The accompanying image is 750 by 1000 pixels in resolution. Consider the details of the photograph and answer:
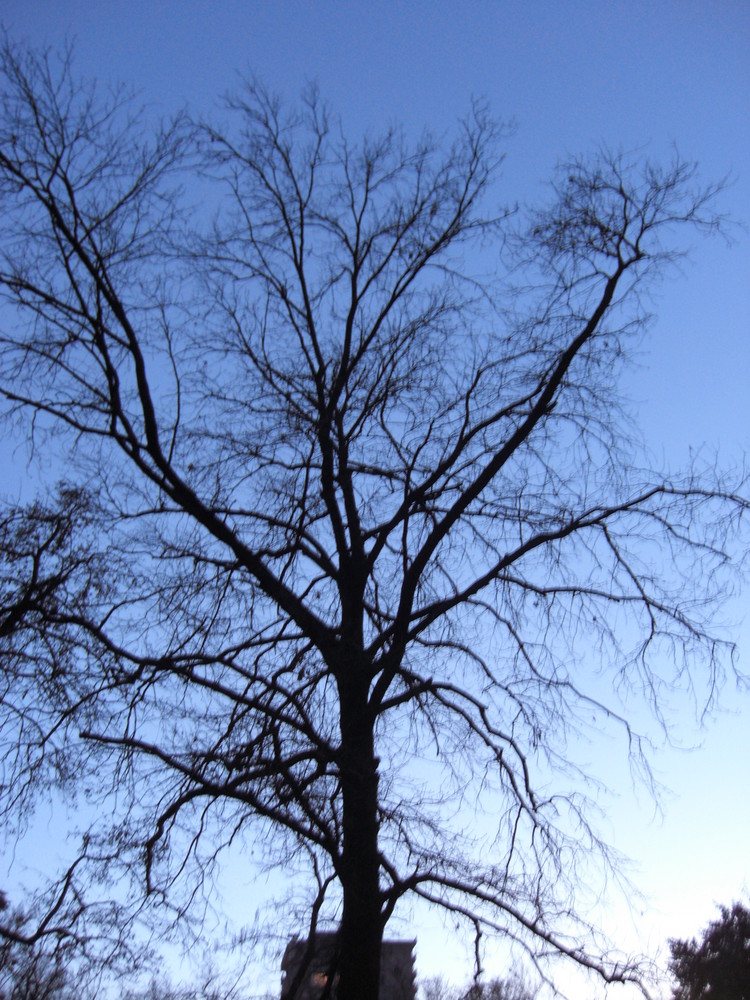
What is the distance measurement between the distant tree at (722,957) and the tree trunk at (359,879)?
47.3ft

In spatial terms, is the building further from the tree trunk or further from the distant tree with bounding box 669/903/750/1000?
the distant tree with bounding box 669/903/750/1000

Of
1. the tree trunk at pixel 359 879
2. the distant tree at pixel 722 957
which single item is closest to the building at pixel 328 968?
the tree trunk at pixel 359 879

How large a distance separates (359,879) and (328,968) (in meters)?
0.79

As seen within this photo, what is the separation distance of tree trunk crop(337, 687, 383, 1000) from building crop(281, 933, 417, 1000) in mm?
312

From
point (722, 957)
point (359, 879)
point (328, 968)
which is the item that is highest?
point (722, 957)

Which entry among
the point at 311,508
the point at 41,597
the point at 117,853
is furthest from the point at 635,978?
the point at 41,597

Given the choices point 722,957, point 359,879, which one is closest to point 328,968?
point 359,879

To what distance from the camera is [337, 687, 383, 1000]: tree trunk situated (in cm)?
604

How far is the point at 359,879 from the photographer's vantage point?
20.4 feet

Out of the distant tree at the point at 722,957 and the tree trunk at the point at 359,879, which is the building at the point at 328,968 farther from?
the distant tree at the point at 722,957

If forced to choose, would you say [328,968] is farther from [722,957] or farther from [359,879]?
[722,957]

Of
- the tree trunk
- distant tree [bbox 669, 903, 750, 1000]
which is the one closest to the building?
the tree trunk

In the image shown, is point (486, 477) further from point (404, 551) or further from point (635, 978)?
point (635, 978)

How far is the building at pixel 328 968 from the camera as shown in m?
6.46
